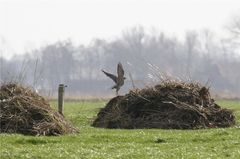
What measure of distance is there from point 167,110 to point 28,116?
27.9 feet

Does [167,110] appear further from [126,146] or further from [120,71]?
[126,146]

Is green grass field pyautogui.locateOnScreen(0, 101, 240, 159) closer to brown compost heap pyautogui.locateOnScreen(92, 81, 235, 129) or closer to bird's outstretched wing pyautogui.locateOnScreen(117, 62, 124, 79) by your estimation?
brown compost heap pyautogui.locateOnScreen(92, 81, 235, 129)

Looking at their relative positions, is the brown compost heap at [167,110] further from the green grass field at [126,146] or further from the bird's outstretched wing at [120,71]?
the green grass field at [126,146]

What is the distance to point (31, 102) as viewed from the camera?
25000 millimetres

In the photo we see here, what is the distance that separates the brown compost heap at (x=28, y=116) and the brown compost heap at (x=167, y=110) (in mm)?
5845

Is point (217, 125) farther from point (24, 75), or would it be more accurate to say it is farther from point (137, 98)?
point (24, 75)

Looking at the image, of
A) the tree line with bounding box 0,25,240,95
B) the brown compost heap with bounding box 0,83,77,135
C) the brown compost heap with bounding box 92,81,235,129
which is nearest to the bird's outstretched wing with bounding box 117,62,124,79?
the brown compost heap with bounding box 92,81,235,129

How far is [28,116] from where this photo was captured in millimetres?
24188

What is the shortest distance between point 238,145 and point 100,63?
170 meters

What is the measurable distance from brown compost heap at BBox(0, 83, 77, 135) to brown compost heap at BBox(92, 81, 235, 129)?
5.85m

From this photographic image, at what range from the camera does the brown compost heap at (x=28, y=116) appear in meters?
23.5

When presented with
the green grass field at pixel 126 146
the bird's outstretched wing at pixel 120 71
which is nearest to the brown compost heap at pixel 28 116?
the green grass field at pixel 126 146

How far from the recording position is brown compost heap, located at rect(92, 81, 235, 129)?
96.8ft

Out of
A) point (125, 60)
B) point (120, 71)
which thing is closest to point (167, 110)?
point (120, 71)
